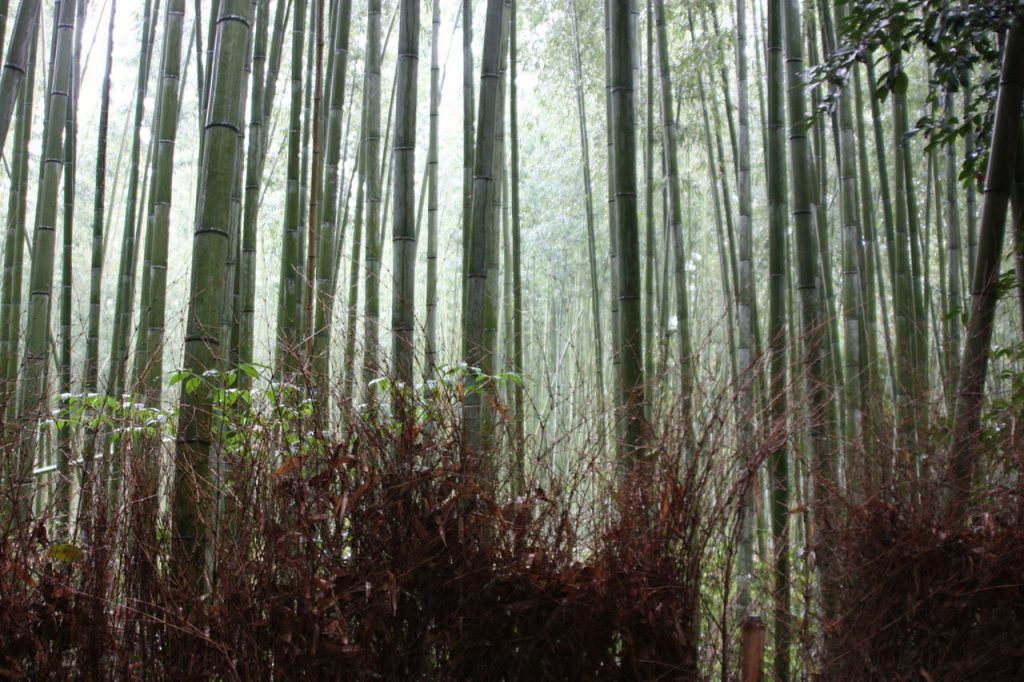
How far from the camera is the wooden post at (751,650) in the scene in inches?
80.4

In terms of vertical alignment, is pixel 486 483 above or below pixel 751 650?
above

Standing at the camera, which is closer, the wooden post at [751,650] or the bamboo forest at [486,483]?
the bamboo forest at [486,483]

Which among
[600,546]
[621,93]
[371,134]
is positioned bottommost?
[600,546]

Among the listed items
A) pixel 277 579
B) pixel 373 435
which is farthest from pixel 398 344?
pixel 277 579

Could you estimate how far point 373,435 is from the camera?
1.96 metres

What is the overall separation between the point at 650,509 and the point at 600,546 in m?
Answer: 0.14

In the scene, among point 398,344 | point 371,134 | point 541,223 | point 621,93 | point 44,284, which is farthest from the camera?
point 541,223

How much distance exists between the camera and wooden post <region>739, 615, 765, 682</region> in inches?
80.4

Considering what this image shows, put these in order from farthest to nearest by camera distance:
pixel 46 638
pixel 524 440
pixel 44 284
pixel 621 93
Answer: pixel 44 284 < pixel 621 93 < pixel 524 440 < pixel 46 638

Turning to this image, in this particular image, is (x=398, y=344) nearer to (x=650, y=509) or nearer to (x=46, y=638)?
(x=650, y=509)

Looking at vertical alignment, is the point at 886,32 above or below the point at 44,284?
above

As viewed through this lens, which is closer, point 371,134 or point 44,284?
point 44,284

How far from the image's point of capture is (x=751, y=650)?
2055 millimetres

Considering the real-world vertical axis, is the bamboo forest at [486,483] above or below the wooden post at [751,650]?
above
